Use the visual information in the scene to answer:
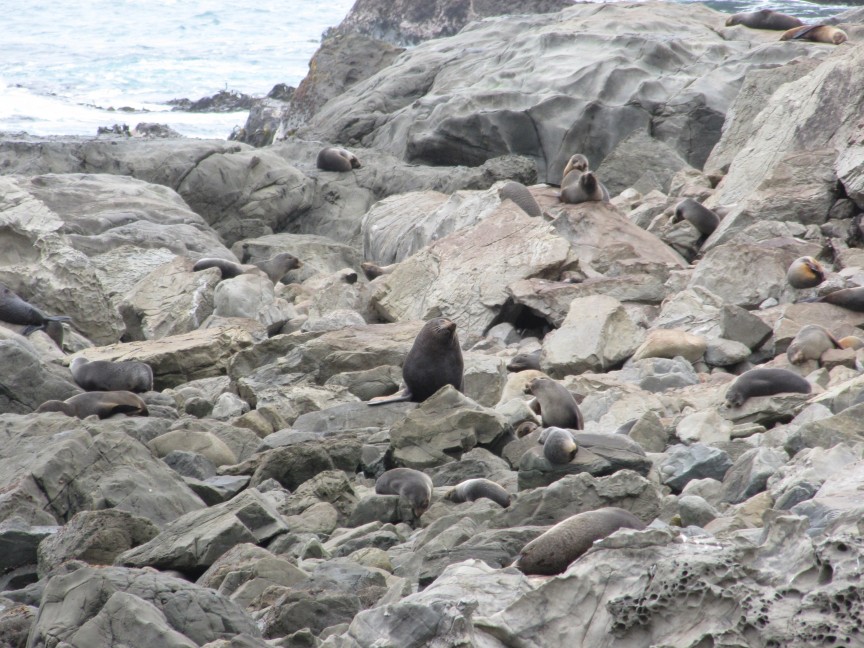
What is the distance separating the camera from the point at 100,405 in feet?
27.9

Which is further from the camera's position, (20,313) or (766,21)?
(766,21)

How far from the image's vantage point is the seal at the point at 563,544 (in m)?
4.04

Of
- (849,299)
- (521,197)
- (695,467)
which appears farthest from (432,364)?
(521,197)

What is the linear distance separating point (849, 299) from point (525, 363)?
288cm

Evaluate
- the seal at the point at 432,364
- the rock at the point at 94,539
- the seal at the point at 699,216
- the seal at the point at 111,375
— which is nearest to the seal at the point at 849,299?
the seal at the point at 432,364

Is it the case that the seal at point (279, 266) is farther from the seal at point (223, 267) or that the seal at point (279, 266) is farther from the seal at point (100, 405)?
the seal at point (100, 405)

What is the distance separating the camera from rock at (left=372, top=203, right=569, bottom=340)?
11641mm

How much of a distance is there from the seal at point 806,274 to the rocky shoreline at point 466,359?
0.31 ft

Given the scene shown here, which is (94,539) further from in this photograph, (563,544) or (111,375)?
(111,375)

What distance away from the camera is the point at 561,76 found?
20.0 metres

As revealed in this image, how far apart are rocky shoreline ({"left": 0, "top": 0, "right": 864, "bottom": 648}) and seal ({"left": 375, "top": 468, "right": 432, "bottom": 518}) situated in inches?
3.4

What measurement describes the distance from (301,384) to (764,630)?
6.87 metres

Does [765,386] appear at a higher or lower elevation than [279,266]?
higher

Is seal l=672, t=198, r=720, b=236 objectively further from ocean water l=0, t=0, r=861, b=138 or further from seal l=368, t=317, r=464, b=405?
ocean water l=0, t=0, r=861, b=138
